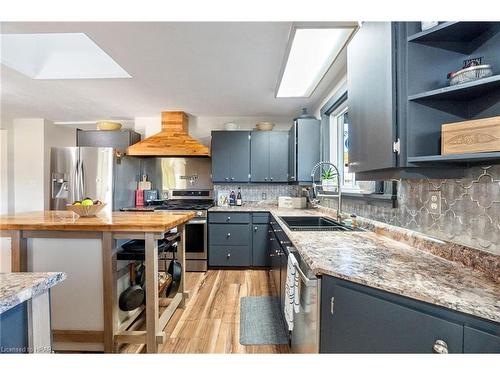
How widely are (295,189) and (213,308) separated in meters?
2.46

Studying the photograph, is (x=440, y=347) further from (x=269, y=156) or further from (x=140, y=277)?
(x=269, y=156)

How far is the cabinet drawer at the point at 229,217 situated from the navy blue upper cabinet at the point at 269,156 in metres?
0.67

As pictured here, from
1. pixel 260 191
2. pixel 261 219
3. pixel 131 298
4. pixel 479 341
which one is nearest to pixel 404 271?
pixel 479 341

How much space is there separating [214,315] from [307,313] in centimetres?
136

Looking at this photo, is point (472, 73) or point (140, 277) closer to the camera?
point (472, 73)

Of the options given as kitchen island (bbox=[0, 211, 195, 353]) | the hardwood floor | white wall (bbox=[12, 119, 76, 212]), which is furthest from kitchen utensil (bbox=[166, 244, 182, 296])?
white wall (bbox=[12, 119, 76, 212])

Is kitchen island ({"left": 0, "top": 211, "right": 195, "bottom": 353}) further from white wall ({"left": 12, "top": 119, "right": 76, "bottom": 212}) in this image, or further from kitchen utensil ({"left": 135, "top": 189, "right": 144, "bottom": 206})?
white wall ({"left": 12, "top": 119, "right": 76, "bottom": 212})

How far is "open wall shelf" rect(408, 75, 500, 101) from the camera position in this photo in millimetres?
891

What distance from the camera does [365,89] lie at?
139 cm

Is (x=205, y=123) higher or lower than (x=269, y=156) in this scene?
higher

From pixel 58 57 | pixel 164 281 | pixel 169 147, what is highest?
pixel 58 57

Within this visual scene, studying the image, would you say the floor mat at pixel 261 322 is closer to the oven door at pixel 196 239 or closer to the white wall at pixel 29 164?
the oven door at pixel 196 239

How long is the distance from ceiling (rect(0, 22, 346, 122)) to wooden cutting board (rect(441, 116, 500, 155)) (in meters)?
1.42

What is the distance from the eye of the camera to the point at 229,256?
3602 millimetres
